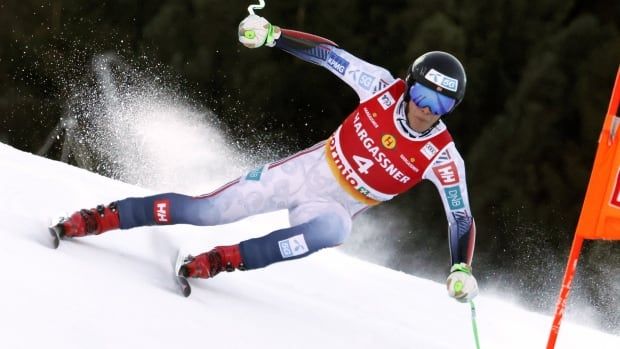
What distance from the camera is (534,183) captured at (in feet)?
36.0

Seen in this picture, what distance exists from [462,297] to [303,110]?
365 inches

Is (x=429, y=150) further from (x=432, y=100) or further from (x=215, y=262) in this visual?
(x=215, y=262)

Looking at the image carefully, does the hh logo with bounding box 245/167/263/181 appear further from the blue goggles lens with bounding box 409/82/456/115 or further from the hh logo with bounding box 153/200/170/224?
the blue goggles lens with bounding box 409/82/456/115

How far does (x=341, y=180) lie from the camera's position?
365 centimetres

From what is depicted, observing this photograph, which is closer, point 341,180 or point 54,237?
point 54,237

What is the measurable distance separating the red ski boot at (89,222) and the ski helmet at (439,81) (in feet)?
4.06

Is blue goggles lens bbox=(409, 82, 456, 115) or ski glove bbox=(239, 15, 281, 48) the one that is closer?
blue goggles lens bbox=(409, 82, 456, 115)

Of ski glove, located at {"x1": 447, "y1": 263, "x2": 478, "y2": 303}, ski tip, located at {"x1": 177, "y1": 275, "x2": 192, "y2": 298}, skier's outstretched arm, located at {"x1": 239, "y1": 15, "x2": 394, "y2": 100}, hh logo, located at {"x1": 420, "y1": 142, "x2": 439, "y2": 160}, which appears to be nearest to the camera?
ski tip, located at {"x1": 177, "y1": 275, "x2": 192, "y2": 298}

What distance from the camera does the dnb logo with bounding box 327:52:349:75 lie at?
3668mm

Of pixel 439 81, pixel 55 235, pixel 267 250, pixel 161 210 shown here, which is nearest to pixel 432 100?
pixel 439 81

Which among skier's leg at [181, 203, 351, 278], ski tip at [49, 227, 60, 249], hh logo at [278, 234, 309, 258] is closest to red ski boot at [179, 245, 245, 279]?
skier's leg at [181, 203, 351, 278]

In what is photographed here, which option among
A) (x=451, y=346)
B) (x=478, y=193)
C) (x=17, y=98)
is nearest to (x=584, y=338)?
(x=451, y=346)

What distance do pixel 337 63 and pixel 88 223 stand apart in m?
1.16

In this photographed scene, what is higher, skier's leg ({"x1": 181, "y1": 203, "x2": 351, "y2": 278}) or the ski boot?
the ski boot
